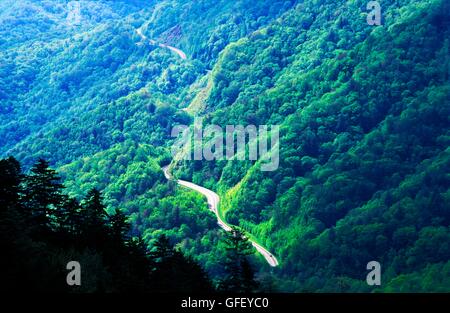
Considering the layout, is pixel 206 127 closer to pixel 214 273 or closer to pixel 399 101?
Result: pixel 399 101

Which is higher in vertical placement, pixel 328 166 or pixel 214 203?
pixel 328 166

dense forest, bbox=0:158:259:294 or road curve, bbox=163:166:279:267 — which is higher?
road curve, bbox=163:166:279:267

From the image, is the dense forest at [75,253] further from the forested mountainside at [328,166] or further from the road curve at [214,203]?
the road curve at [214,203]

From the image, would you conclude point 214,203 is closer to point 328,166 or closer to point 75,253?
point 328,166

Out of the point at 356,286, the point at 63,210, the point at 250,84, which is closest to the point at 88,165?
the point at 250,84

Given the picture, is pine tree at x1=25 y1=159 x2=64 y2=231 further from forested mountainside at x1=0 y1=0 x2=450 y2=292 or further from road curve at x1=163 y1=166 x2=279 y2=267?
road curve at x1=163 y1=166 x2=279 y2=267

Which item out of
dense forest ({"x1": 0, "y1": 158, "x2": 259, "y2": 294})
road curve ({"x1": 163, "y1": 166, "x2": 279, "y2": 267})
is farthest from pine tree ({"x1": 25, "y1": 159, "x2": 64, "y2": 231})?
road curve ({"x1": 163, "y1": 166, "x2": 279, "y2": 267})

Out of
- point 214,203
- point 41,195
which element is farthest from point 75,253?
point 214,203

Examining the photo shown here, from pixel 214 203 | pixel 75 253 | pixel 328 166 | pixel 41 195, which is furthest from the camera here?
pixel 214 203

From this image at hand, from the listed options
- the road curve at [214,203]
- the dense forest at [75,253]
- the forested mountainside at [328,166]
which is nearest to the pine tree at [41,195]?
the dense forest at [75,253]
